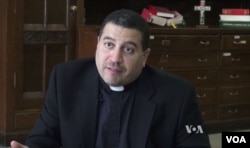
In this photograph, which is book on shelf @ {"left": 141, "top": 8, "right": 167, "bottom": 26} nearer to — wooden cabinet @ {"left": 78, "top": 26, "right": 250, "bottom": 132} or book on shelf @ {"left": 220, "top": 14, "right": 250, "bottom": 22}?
wooden cabinet @ {"left": 78, "top": 26, "right": 250, "bottom": 132}

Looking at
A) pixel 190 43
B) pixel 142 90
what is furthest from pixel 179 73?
pixel 142 90

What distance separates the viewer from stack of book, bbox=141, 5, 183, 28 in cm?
425

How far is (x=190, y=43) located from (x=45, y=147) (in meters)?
2.81

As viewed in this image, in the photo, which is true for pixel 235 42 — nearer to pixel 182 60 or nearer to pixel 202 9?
pixel 202 9

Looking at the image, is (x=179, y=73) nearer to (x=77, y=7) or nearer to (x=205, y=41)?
(x=205, y=41)

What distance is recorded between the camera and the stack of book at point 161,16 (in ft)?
13.9

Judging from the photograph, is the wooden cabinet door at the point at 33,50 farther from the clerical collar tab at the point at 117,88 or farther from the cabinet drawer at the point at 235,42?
the clerical collar tab at the point at 117,88

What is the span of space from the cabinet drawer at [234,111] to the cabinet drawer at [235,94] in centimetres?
5

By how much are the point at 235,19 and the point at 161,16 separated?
0.85 meters

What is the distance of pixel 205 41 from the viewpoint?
4.27m
